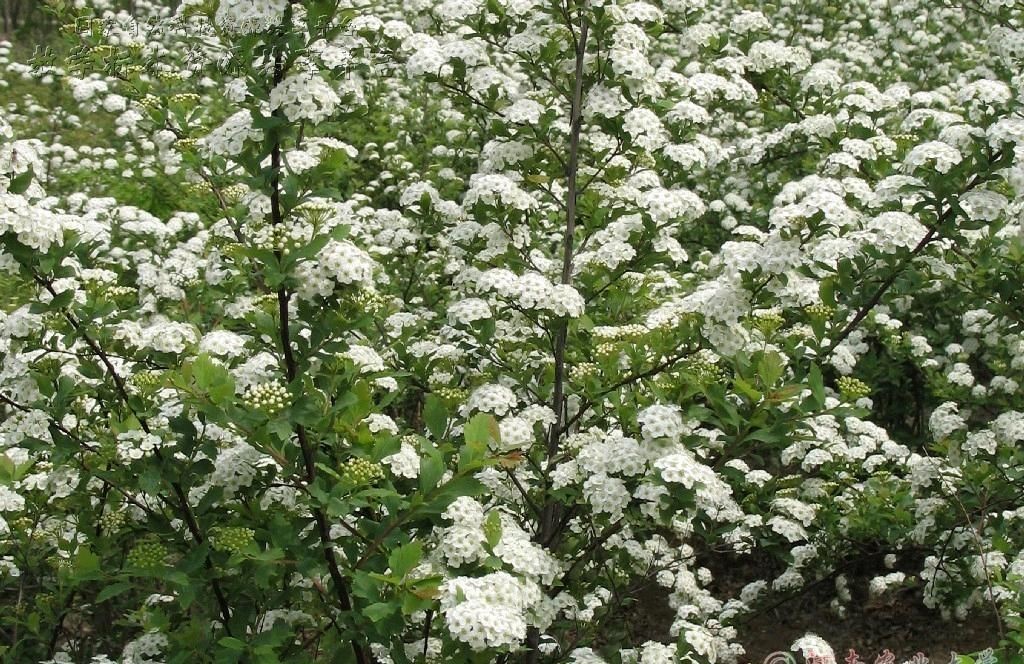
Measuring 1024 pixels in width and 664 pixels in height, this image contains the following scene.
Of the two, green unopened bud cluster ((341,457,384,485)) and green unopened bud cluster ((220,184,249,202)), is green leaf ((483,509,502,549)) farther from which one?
green unopened bud cluster ((220,184,249,202))

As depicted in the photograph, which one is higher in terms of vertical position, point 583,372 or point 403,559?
point 583,372

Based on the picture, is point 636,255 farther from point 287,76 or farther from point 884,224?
point 287,76

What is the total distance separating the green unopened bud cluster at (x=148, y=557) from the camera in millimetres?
2918

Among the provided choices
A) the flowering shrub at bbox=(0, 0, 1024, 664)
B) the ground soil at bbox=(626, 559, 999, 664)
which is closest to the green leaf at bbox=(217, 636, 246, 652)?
the flowering shrub at bbox=(0, 0, 1024, 664)

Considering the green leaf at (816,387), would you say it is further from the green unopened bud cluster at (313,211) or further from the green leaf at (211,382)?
the green leaf at (211,382)

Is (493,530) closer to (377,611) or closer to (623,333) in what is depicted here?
(377,611)

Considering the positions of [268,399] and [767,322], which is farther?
[767,322]

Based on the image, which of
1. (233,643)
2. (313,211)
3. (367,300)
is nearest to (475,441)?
(367,300)

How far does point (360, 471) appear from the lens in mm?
2705

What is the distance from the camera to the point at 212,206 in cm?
768

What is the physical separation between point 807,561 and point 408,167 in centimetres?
370

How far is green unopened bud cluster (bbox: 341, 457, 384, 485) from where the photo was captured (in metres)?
2.70

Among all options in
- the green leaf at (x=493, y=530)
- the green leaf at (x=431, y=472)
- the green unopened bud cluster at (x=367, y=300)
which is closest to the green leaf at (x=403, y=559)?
the green leaf at (x=431, y=472)

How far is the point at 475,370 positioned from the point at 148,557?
1.60 m
